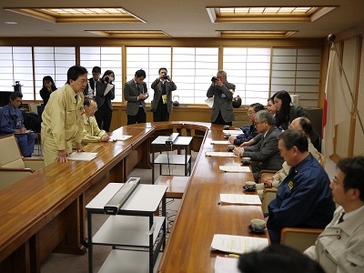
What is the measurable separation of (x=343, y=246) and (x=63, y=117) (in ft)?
8.06

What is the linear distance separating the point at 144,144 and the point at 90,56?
3.36 metres

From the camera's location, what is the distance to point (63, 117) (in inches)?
131

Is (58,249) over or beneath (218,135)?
beneath

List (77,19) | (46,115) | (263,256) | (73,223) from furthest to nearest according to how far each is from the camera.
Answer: (77,19), (46,115), (73,223), (263,256)

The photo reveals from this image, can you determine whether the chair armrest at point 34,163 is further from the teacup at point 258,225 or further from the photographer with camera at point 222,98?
the photographer with camera at point 222,98

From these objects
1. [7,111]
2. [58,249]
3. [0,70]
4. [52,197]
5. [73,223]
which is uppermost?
[0,70]

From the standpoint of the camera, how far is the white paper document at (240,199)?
2.38 meters

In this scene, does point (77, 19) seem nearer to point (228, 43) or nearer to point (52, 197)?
point (228, 43)

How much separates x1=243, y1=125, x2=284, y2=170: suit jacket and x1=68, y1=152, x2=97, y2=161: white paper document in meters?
1.41

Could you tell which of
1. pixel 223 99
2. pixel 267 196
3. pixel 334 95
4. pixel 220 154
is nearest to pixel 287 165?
pixel 267 196

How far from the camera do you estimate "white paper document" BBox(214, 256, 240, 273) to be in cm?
156

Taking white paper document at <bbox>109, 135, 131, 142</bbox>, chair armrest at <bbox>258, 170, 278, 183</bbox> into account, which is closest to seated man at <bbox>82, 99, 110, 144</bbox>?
white paper document at <bbox>109, 135, 131, 142</bbox>

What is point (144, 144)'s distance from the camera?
5934 mm

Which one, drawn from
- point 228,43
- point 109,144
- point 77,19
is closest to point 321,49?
point 228,43
